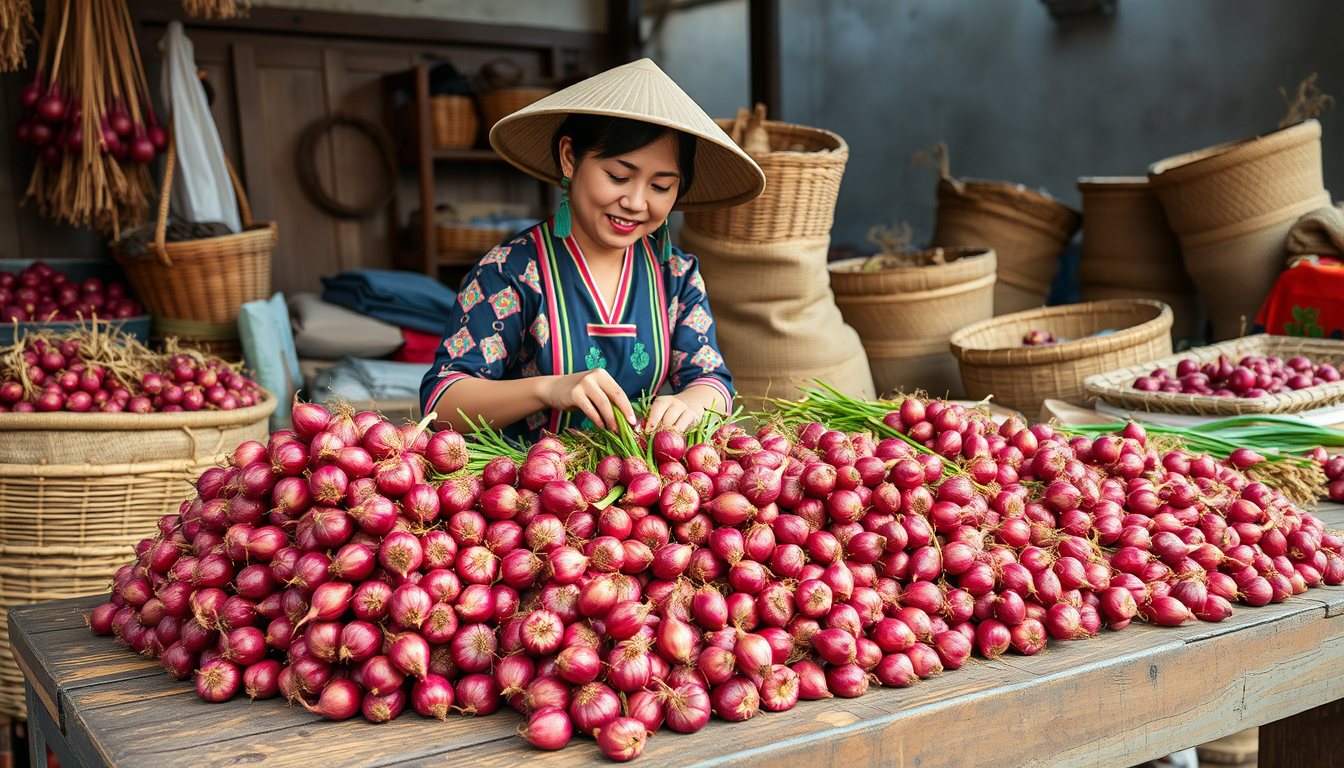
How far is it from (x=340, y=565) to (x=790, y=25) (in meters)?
7.42

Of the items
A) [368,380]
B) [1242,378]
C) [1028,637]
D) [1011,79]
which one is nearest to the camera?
[1028,637]

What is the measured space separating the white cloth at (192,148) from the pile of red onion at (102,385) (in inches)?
45.7

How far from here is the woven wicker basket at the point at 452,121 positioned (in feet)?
15.8

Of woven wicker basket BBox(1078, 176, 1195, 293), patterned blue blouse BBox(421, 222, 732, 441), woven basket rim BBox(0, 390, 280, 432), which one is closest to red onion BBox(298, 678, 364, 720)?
patterned blue blouse BBox(421, 222, 732, 441)

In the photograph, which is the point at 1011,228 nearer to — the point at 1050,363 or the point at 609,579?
the point at 1050,363

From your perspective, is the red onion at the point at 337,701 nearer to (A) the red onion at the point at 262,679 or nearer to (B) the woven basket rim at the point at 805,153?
(A) the red onion at the point at 262,679

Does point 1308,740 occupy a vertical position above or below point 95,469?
below

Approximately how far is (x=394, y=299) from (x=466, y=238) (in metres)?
0.88

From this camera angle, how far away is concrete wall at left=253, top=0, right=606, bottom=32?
489 centimetres

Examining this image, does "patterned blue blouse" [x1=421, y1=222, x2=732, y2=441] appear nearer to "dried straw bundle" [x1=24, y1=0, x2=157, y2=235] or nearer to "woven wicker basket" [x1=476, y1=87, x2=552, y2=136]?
"dried straw bundle" [x1=24, y1=0, x2=157, y2=235]

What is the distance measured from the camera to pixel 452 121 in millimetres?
4855

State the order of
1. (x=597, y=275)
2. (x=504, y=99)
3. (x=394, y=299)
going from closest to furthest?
1. (x=597, y=275)
2. (x=394, y=299)
3. (x=504, y=99)

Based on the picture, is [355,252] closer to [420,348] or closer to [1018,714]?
[420,348]

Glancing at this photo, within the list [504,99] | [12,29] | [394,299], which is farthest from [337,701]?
[504,99]
